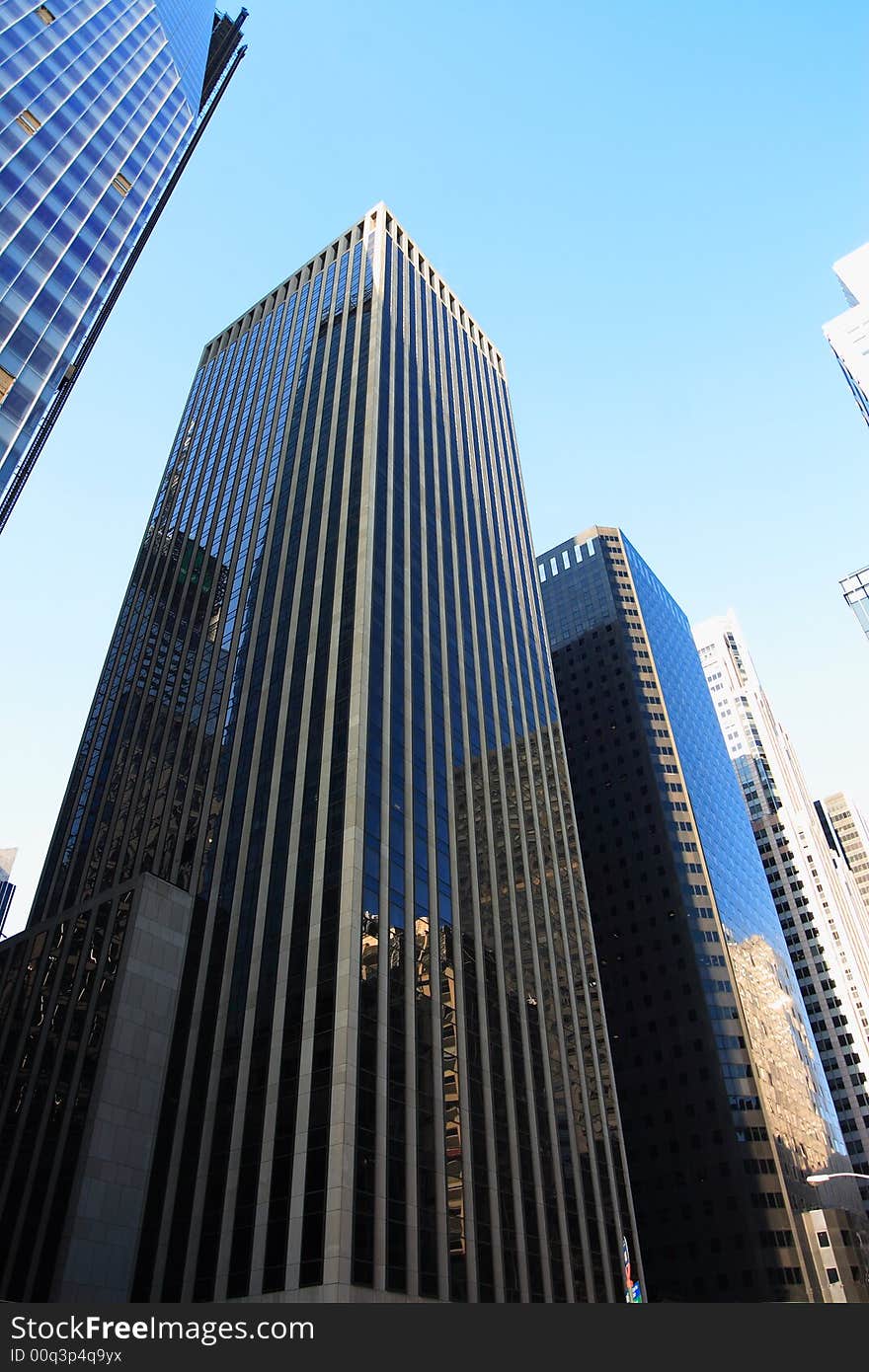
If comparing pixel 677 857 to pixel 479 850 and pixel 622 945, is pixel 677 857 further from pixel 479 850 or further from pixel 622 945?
pixel 479 850

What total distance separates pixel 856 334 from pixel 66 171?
9995 cm

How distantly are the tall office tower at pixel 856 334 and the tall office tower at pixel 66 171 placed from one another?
8974cm

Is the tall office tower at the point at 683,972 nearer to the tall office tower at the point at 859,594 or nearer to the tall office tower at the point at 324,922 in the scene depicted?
the tall office tower at the point at 859,594

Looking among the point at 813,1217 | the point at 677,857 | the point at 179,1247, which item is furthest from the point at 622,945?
the point at 179,1247

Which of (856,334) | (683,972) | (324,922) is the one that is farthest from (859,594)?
(324,922)

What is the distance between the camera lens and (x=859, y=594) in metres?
120

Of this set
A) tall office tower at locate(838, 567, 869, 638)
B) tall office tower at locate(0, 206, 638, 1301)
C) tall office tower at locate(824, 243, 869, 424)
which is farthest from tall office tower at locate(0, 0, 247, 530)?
→ tall office tower at locate(838, 567, 869, 638)

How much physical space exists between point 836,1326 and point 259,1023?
1696 inches

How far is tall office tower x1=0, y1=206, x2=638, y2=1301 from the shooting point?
51.9m

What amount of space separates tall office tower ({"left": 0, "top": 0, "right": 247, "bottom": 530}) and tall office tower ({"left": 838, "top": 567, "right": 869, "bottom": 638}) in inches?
3768

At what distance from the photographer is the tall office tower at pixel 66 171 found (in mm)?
68875

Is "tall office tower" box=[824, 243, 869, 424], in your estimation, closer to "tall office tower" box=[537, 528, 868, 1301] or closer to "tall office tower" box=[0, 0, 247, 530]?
"tall office tower" box=[537, 528, 868, 1301]

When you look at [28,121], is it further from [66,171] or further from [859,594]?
[859,594]

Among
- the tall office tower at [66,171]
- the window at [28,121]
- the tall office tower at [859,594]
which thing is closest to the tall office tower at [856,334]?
the tall office tower at [859,594]
